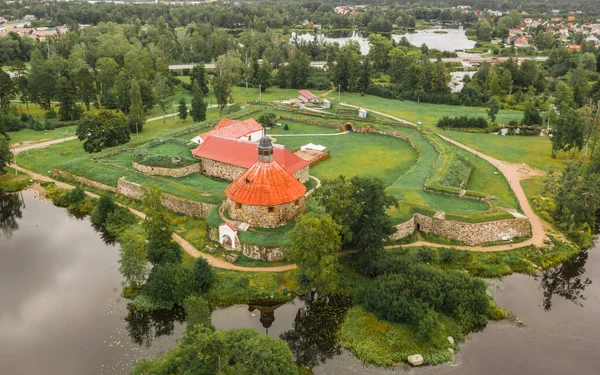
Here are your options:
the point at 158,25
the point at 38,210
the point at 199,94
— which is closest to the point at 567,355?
the point at 38,210

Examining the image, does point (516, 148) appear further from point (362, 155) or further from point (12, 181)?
point (12, 181)

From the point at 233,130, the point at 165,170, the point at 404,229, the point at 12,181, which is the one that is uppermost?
the point at 233,130

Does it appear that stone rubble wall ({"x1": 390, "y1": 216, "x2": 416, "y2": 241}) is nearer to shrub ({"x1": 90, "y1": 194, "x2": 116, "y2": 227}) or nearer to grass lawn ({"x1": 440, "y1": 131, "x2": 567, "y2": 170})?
grass lawn ({"x1": 440, "y1": 131, "x2": 567, "y2": 170})

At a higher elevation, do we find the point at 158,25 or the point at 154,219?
the point at 158,25

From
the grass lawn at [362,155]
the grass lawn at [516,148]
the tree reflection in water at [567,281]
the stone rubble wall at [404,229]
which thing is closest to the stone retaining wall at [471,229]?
the stone rubble wall at [404,229]

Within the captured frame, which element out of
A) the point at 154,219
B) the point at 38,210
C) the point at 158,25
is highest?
the point at 158,25

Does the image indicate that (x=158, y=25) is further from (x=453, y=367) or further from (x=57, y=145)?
(x=453, y=367)

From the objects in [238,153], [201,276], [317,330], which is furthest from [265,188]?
[238,153]
